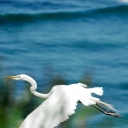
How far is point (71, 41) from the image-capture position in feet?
22.6

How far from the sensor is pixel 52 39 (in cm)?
691

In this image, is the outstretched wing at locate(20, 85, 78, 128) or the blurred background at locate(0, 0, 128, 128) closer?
the outstretched wing at locate(20, 85, 78, 128)

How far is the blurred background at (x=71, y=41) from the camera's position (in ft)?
18.9

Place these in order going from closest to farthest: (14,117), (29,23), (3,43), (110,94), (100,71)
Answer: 1. (14,117)
2. (110,94)
3. (100,71)
4. (3,43)
5. (29,23)

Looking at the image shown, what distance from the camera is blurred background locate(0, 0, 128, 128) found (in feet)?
18.9

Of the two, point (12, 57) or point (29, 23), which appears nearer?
point (12, 57)

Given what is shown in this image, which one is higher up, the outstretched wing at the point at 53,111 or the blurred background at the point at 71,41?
the outstretched wing at the point at 53,111

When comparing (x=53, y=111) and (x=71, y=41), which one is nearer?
(x=53, y=111)

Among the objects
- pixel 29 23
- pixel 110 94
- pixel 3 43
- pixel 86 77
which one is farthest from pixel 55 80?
pixel 29 23

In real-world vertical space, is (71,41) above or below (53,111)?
below

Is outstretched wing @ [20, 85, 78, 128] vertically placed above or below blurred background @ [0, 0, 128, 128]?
above

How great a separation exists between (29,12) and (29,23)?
0.21 m

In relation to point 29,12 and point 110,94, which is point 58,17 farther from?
point 110,94

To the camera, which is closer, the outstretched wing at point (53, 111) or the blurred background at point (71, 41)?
the outstretched wing at point (53, 111)
